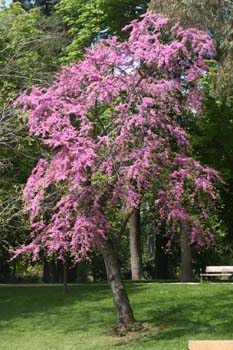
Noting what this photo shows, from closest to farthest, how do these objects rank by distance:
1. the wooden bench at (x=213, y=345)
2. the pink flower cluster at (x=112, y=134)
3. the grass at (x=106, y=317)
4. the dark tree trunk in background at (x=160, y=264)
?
the wooden bench at (x=213, y=345) → the pink flower cluster at (x=112, y=134) → the grass at (x=106, y=317) → the dark tree trunk in background at (x=160, y=264)

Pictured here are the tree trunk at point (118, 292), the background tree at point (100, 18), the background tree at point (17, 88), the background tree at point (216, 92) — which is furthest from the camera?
the background tree at point (100, 18)

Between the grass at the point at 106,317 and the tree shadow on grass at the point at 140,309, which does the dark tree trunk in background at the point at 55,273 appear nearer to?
the tree shadow on grass at the point at 140,309

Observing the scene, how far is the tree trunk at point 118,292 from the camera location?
41.3 ft

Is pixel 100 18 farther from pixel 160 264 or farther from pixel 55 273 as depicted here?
pixel 55 273

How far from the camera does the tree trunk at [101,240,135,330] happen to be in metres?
12.6

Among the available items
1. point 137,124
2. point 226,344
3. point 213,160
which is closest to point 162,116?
point 137,124

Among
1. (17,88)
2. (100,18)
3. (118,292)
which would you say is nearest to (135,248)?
(17,88)

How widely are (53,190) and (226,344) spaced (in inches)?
296

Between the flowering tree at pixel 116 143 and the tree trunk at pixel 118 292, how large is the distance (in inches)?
0.8

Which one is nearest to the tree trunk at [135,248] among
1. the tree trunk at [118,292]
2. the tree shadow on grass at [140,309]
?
the tree shadow on grass at [140,309]

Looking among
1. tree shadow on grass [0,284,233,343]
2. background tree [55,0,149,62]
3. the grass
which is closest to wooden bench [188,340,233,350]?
the grass

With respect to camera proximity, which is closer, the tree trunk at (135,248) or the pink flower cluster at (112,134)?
the pink flower cluster at (112,134)

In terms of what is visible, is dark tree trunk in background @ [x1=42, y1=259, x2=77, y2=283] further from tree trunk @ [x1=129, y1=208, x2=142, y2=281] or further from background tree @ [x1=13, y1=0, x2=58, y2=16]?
background tree @ [x1=13, y1=0, x2=58, y2=16]

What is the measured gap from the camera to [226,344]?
6355mm
